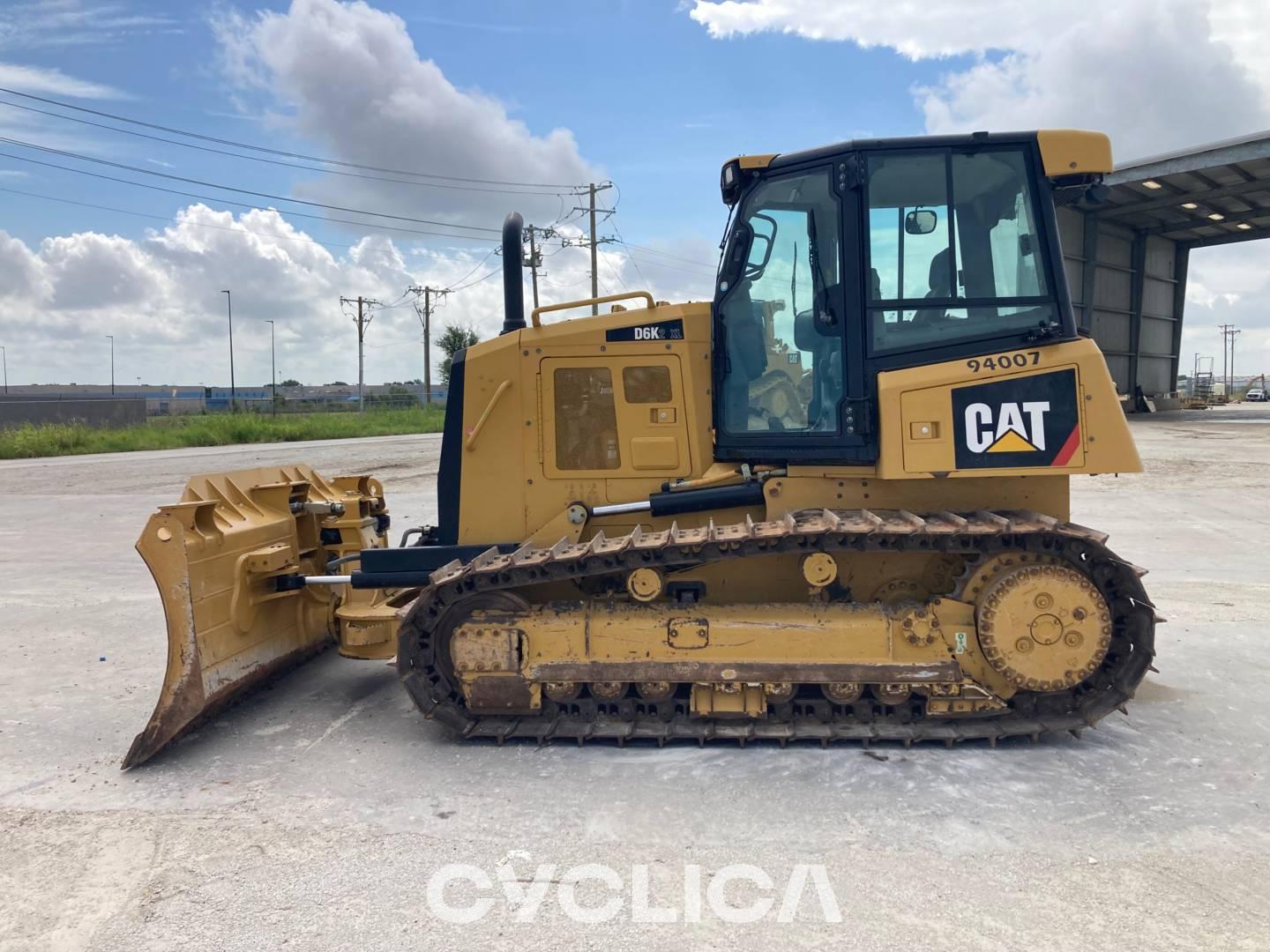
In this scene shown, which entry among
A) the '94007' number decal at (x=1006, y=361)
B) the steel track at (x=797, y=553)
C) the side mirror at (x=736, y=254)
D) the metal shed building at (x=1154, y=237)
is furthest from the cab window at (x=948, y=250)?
the metal shed building at (x=1154, y=237)

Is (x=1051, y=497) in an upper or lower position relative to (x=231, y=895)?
upper

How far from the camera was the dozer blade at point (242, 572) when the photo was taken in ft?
15.3

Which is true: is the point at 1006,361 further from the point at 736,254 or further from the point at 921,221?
the point at 736,254

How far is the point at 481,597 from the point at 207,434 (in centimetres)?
3293

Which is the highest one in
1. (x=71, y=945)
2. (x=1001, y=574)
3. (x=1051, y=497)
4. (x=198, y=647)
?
(x=1051, y=497)

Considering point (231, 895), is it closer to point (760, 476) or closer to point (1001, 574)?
point (760, 476)

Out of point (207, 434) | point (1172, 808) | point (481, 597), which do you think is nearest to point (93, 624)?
point (481, 597)

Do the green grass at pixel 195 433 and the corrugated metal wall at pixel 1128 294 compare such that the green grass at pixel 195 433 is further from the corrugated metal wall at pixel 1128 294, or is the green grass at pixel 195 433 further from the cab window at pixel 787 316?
the cab window at pixel 787 316

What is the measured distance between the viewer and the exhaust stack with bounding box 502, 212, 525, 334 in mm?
5430

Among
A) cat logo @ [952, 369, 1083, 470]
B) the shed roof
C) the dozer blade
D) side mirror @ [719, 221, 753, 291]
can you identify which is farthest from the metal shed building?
the dozer blade

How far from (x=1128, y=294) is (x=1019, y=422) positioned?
33248mm

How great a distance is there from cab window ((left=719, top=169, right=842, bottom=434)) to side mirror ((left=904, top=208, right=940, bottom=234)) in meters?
0.39

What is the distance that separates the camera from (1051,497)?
4.83 metres

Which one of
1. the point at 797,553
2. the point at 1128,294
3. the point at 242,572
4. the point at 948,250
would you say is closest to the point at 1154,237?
the point at 1128,294
